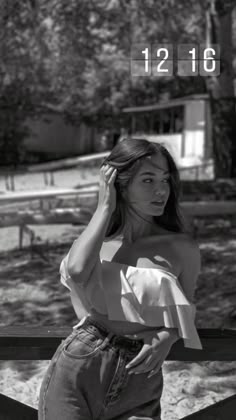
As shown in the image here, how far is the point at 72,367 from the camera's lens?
1.46 m

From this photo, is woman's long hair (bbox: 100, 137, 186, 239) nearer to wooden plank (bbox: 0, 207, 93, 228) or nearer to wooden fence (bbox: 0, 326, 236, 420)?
wooden fence (bbox: 0, 326, 236, 420)

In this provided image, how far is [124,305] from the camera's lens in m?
1.45

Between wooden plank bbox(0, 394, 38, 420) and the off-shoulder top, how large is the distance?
0.49 m

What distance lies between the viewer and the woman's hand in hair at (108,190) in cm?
147

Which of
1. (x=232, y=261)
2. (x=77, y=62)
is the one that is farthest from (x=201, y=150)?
(x=232, y=261)

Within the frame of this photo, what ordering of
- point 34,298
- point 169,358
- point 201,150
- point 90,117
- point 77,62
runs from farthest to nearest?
point 90,117
point 201,150
point 77,62
point 34,298
point 169,358

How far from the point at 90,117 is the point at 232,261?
890 inches

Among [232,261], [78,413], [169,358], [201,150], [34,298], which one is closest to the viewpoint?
[78,413]

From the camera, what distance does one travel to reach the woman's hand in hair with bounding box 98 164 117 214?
57.8 inches

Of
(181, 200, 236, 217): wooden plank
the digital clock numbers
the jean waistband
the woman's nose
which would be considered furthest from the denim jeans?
(181, 200, 236, 217): wooden plank

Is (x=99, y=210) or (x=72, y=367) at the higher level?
(x=99, y=210)

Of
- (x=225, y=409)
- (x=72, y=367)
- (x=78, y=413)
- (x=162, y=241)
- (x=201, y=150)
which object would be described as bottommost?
(x=201, y=150)

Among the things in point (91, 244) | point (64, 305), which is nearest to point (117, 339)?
point (91, 244)

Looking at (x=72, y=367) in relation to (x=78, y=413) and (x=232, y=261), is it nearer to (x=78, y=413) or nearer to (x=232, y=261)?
(x=78, y=413)
